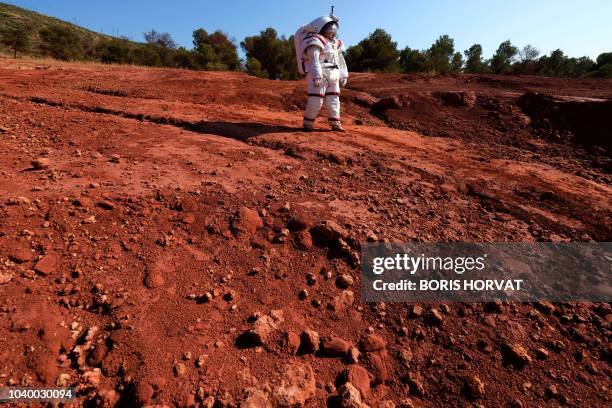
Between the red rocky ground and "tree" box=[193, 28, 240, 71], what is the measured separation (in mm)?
18198

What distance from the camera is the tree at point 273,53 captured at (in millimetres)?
23438

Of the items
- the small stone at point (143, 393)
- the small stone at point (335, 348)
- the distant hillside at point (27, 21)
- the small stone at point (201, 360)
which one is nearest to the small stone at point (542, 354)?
the small stone at point (335, 348)

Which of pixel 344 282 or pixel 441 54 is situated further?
pixel 441 54

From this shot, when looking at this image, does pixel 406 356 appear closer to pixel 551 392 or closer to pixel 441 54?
pixel 551 392

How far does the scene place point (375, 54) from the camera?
67.1ft

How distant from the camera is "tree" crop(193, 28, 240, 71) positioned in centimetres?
2181

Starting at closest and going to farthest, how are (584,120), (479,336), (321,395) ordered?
(321,395), (479,336), (584,120)

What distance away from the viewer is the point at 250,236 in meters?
2.98

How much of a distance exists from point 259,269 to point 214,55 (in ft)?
75.7

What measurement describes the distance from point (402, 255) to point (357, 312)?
29.1 inches

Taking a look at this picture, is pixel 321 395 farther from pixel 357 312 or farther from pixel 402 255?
pixel 402 255

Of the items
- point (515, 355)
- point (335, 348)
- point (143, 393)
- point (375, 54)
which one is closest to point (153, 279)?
point (143, 393)

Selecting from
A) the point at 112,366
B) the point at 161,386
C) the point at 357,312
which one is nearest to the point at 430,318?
the point at 357,312

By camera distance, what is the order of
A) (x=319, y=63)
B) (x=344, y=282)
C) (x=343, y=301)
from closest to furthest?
(x=343, y=301), (x=344, y=282), (x=319, y=63)
